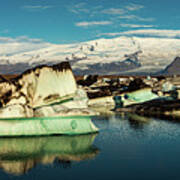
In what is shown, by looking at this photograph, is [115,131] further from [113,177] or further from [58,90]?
[113,177]

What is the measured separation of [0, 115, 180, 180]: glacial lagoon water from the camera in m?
17.9

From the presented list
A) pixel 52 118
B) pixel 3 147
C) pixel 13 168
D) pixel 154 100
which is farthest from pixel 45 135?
pixel 154 100

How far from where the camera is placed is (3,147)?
2384 centimetres

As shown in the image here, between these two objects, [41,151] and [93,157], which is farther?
[41,151]

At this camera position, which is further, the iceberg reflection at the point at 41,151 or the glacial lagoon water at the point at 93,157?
the iceberg reflection at the point at 41,151

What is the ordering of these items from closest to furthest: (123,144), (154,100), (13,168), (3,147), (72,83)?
(13,168)
(3,147)
(123,144)
(72,83)
(154,100)

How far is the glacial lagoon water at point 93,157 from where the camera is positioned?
17859 mm

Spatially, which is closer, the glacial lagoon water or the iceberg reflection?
the glacial lagoon water

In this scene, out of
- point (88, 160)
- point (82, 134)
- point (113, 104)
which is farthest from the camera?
point (113, 104)

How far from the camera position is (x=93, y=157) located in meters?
21.6

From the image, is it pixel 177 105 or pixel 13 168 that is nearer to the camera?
pixel 13 168

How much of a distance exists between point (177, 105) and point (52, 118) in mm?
31755

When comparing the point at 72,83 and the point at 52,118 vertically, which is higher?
the point at 72,83

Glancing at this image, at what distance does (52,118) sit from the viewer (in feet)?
87.4
